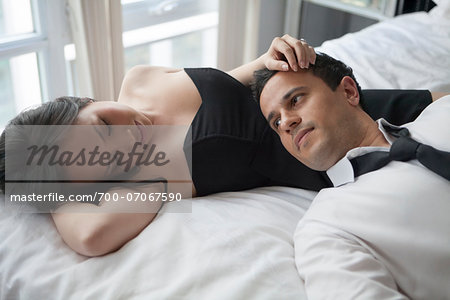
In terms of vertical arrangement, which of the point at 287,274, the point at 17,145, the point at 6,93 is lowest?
the point at 6,93

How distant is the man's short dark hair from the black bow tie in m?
0.20

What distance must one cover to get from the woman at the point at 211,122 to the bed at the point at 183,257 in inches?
1.7

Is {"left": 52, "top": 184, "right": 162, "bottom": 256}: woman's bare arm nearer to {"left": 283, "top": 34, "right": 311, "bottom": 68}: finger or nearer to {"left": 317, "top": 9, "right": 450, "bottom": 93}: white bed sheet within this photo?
{"left": 283, "top": 34, "right": 311, "bottom": 68}: finger

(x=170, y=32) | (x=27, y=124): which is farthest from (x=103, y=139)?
(x=170, y=32)

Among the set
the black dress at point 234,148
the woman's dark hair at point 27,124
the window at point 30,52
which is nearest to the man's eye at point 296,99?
the black dress at point 234,148

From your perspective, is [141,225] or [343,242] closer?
[343,242]

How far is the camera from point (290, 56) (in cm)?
130

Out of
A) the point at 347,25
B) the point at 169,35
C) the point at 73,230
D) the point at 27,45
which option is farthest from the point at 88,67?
the point at 347,25

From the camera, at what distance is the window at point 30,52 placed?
2.06 meters

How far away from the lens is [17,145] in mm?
1188

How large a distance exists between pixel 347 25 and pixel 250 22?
2.29 ft

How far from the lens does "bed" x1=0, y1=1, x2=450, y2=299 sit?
99cm

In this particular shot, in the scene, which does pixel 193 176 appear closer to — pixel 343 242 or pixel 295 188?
pixel 295 188

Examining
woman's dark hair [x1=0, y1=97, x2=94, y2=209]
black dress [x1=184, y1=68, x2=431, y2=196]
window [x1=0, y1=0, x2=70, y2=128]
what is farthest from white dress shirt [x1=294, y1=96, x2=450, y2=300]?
window [x1=0, y1=0, x2=70, y2=128]
